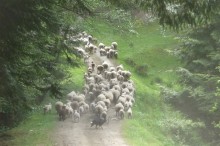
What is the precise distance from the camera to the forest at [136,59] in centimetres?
926

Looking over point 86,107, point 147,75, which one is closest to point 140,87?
point 147,75

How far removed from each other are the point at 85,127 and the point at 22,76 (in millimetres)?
10125

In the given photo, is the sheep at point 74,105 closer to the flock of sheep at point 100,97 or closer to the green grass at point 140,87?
the flock of sheep at point 100,97

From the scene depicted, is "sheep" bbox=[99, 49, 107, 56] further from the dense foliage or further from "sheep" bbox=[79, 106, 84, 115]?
the dense foliage

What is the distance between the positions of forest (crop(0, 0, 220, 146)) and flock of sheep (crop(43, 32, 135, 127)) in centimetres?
91

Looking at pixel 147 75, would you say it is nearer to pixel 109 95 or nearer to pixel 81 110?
pixel 109 95

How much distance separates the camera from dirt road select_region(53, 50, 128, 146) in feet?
60.1

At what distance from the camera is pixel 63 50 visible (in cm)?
1327

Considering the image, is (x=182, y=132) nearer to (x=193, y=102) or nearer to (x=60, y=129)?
(x=193, y=102)

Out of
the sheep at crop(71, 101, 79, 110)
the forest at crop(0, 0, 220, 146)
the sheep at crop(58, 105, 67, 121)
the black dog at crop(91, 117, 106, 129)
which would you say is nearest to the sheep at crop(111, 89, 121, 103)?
the forest at crop(0, 0, 220, 146)

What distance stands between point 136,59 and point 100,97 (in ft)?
53.7

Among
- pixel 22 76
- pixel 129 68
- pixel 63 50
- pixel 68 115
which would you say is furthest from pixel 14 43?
pixel 129 68

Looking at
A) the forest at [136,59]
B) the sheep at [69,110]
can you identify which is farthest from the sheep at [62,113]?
the forest at [136,59]

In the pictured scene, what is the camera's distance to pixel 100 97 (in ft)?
81.5
